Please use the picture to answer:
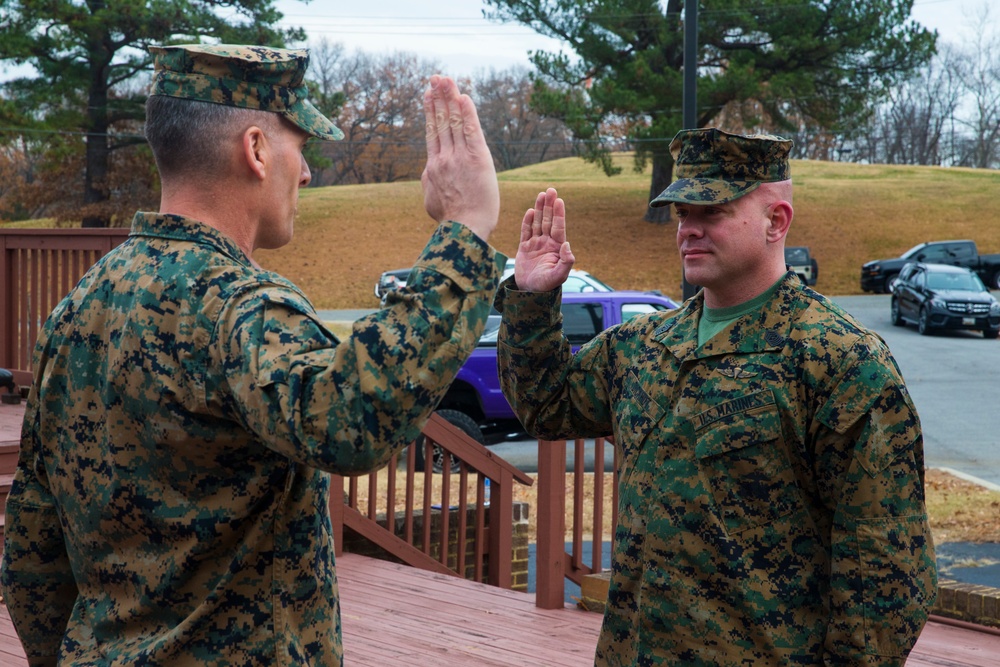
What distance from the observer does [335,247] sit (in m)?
38.2

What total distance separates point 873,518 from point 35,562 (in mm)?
1649

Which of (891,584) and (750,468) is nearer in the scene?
(891,584)

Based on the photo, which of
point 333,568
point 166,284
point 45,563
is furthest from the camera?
point 45,563

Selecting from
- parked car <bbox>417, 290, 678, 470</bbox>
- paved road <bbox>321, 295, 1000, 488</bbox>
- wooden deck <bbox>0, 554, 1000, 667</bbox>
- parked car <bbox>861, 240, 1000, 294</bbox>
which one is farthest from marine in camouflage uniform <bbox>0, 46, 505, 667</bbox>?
parked car <bbox>861, 240, 1000, 294</bbox>

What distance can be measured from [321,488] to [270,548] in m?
0.13

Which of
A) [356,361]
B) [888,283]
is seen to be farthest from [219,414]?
[888,283]

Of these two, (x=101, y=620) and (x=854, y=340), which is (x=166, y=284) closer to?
(x=101, y=620)

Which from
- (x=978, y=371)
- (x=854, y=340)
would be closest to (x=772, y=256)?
(x=854, y=340)

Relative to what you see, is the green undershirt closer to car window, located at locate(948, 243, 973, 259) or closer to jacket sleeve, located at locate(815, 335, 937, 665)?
jacket sleeve, located at locate(815, 335, 937, 665)

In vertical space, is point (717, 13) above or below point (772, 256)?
above

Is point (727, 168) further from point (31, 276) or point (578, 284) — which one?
point (578, 284)

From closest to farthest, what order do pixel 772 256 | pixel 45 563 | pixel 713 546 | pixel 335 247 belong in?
pixel 45 563 < pixel 713 546 < pixel 772 256 < pixel 335 247

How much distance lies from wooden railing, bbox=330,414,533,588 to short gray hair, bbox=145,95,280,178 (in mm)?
4540

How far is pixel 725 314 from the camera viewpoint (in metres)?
2.69
